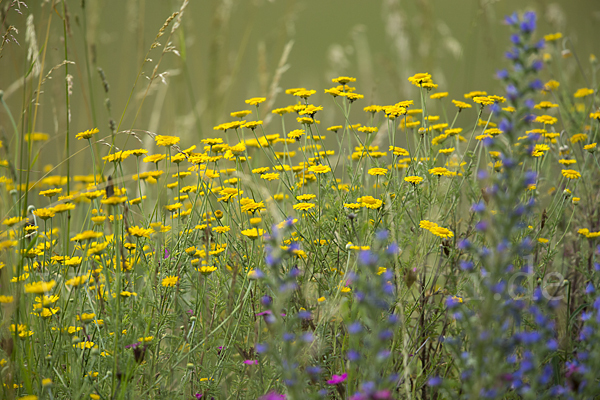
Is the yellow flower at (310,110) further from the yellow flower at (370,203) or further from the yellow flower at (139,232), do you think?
the yellow flower at (139,232)

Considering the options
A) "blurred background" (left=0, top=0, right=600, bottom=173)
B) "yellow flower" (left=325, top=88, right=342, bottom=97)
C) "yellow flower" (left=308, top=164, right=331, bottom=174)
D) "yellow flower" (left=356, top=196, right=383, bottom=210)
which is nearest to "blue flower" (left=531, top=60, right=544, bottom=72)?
"yellow flower" (left=356, top=196, right=383, bottom=210)

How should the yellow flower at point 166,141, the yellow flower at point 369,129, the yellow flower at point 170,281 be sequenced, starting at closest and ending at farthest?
1. the yellow flower at point 170,281
2. the yellow flower at point 166,141
3. the yellow flower at point 369,129

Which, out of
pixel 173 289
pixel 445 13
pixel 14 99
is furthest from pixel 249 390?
pixel 445 13

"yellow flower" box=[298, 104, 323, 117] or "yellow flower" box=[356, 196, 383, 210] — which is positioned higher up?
"yellow flower" box=[298, 104, 323, 117]

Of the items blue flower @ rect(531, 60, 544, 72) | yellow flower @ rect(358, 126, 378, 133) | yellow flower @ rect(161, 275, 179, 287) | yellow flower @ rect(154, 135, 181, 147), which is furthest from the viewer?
yellow flower @ rect(358, 126, 378, 133)

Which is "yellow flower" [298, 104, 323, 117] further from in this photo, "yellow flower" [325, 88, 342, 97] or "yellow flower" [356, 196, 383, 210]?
"yellow flower" [356, 196, 383, 210]

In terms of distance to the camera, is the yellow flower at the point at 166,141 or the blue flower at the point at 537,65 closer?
the blue flower at the point at 537,65

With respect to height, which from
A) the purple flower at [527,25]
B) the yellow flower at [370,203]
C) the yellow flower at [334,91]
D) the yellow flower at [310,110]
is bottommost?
the yellow flower at [370,203]

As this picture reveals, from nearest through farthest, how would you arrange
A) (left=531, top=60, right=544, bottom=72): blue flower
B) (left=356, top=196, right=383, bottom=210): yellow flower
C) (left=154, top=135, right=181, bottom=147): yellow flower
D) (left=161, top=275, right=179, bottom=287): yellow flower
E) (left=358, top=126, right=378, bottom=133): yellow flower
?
(left=531, top=60, right=544, bottom=72): blue flower → (left=161, top=275, right=179, bottom=287): yellow flower → (left=356, top=196, right=383, bottom=210): yellow flower → (left=154, top=135, right=181, bottom=147): yellow flower → (left=358, top=126, right=378, bottom=133): yellow flower

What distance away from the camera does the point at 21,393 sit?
1576mm

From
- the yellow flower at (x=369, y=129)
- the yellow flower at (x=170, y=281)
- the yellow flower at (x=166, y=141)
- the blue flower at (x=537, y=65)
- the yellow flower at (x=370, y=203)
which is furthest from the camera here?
the yellow flower at (x=369, y=129)

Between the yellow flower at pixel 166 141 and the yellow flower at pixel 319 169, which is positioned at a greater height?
the yellow flower at pixel 166 141

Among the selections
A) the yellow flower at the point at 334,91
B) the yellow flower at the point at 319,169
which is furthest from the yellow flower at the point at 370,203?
the yellow flower at the point at 334,91

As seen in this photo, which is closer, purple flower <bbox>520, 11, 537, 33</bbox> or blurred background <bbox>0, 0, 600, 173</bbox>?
purple flower <bbox>520, 11, 537, 33</bbox>
